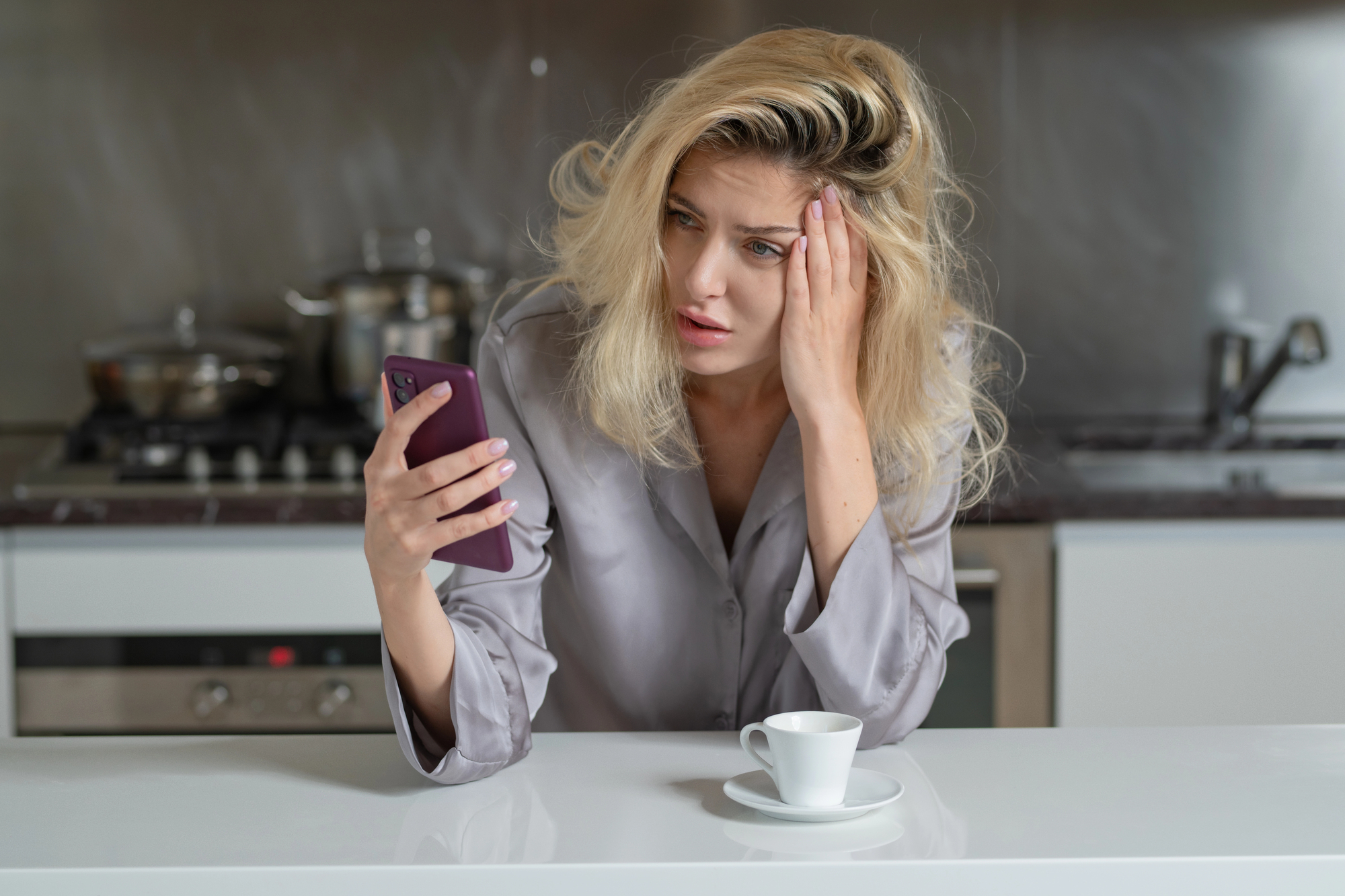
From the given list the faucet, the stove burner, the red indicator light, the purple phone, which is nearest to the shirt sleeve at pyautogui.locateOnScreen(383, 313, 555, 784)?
the purple phone

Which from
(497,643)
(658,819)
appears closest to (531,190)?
(497,643)

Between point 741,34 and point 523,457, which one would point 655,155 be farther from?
point 741,34

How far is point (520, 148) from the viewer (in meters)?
2.57

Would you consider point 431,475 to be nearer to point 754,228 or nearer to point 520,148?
point 754,228

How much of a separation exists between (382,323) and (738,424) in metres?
1.16

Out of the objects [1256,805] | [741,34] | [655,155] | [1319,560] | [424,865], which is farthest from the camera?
[741,34]

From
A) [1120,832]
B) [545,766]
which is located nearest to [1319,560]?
[1120,832]

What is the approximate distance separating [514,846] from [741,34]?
6.86 feet

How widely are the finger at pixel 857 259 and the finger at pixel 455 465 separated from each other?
0.46 meters

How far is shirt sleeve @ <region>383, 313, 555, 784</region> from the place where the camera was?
879 mm

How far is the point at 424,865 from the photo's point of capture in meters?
0.71

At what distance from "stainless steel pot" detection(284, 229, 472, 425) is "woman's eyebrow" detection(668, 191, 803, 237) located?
47.6 inches

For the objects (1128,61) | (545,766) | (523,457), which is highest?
(1128,61)

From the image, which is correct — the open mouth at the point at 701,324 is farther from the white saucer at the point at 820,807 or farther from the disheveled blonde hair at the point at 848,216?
the white saucer at the point at 820,807
